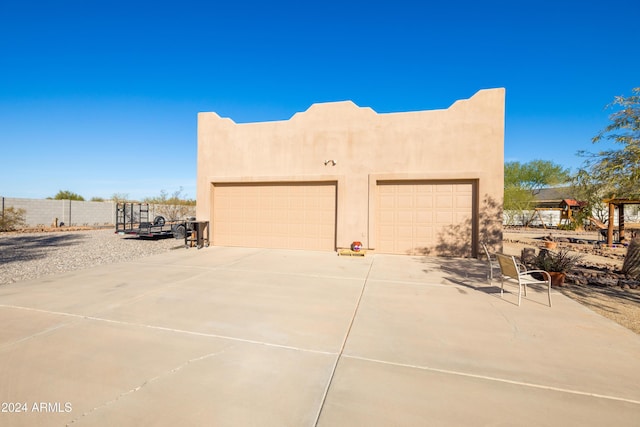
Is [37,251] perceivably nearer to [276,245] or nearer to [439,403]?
[276,245]

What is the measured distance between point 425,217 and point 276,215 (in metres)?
5.88

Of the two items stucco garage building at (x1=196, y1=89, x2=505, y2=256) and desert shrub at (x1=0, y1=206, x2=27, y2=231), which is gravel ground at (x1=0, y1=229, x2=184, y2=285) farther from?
desert shrub at (x1=0, y1=206, x2=27, y2=231)

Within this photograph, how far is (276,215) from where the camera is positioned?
446 inches

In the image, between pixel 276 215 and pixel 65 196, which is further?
pixel 65 196

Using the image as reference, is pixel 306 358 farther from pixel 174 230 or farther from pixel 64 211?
pixel 64 211

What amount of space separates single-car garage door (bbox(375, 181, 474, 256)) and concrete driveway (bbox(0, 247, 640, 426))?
422 centimetres

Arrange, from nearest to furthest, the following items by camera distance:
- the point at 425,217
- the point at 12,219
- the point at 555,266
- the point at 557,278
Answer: the point at 557,278 → the point at 555,266 → the point at 425,217 → the point at 12,219

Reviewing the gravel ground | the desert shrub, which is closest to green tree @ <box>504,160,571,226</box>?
the gravel ground

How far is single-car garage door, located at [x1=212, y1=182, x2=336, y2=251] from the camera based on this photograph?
10.9 m

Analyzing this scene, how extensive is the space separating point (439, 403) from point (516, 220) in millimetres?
33153

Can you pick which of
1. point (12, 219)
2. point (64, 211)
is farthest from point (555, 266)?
point (64, 211)

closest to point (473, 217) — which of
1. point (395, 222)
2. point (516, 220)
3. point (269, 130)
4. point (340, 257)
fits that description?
point (395, 222)

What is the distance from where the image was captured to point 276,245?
11281 mm

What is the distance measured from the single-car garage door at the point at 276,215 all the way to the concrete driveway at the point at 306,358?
523 centimetres
